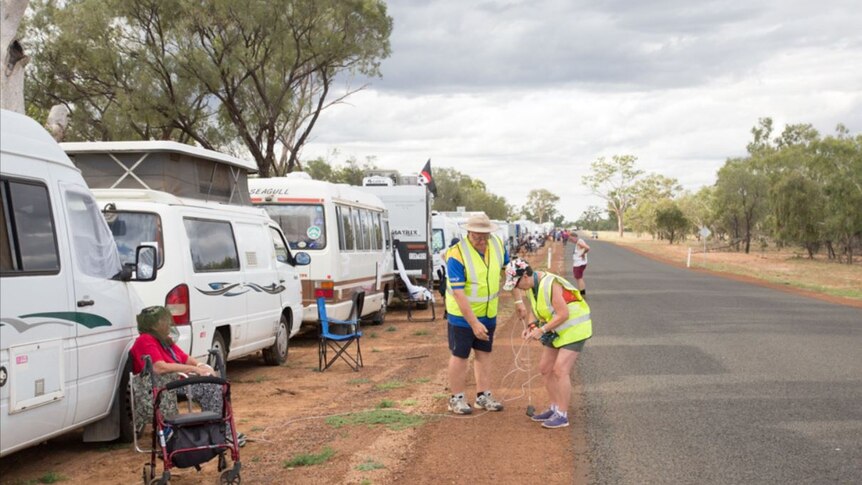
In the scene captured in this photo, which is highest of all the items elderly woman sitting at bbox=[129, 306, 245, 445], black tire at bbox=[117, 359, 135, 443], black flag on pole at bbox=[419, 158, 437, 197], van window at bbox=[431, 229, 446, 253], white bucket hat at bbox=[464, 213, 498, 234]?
black flag on pole at bbox=[419, 158, 437, 197]

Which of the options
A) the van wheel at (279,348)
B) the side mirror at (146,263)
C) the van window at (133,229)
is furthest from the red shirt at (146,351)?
the van wheel at (279,348)

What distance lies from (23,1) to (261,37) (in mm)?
20680

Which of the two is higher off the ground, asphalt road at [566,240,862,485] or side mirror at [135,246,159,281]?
side mirror at [135,246,159,281]

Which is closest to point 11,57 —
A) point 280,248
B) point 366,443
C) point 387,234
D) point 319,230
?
point 280,248

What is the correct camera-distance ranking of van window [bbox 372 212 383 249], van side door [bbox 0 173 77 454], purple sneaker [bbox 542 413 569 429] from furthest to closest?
van window [bbox 372 212 383 249] < purple sneaker [bbox 542 413 569 429] < van side door [bbox 0 173 77 454]

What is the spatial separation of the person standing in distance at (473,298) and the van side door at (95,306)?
2.78 metres

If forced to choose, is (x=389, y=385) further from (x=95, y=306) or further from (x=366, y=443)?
(x=95, y=306)

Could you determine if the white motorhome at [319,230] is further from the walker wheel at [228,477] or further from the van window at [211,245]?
the walker wheel at [228,477]

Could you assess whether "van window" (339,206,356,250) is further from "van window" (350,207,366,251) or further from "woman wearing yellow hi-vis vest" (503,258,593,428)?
"woman wearing yellow hi-vis vest" (503,258,593,428)

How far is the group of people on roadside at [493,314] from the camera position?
7633 mm

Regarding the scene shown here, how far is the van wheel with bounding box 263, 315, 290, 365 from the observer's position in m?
11.9

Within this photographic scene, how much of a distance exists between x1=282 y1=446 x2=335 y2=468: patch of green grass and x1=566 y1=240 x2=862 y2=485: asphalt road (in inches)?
78.0

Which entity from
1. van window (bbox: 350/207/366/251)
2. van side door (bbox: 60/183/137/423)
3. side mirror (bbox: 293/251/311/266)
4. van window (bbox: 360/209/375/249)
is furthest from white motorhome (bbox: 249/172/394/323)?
van side door (bbox: 60/183/137/423)

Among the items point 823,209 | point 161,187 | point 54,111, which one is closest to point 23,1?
point 54,111
